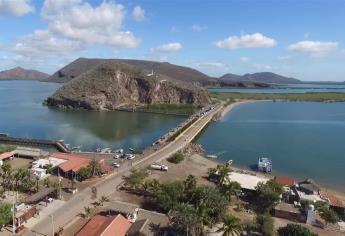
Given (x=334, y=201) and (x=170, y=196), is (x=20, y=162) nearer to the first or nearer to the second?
(x=170, y=196)

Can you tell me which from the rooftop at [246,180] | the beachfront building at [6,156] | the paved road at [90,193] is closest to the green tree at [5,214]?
the paved road at [90,193]

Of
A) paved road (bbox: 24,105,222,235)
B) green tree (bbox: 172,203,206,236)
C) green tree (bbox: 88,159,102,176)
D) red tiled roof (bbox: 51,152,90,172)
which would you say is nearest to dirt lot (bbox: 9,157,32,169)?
red tiled roof (bbox: 51,152,90,172)

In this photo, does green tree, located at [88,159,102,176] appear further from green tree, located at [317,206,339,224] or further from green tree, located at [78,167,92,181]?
green tree, located at [317,206,339,224]

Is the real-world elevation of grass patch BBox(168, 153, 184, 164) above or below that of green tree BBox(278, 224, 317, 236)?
above

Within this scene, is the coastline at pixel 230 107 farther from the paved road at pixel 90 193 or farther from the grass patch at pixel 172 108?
the paved road at pixel 90 193

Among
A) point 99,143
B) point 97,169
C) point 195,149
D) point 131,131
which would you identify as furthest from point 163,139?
point 97,169

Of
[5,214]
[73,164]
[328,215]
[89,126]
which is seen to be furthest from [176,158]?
[89,126]

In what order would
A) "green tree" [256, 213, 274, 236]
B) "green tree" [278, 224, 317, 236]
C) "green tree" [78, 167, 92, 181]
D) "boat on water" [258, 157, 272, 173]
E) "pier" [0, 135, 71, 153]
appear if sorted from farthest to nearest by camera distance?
"pier" [0, 135, 71, 153] < "boat on water" [258, 157, 272, 173] < "green tree" [78, 167, 92, 181] < "green tree" [256, 213, 274, 236] < "green tree" [278, 224, 317, 236]
